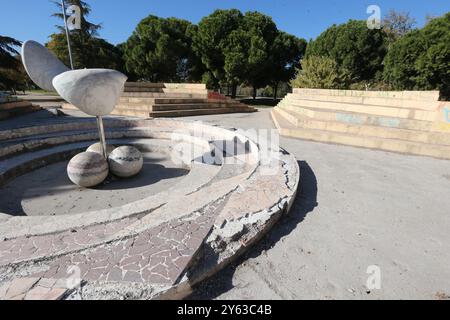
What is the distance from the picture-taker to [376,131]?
7672 millimetres

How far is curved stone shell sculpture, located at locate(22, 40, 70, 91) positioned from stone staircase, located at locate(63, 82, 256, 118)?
7.95m

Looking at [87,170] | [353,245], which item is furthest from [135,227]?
[87,170]

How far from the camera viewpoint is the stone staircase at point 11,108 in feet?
41.5

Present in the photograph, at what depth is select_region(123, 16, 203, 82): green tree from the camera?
29.0 metres

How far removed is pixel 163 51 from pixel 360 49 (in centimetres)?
2309

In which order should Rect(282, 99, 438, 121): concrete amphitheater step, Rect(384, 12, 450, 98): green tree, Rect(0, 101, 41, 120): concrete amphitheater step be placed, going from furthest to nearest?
Rect(384, 12, 450, 98): green tree
Rect(0, 101, 41, 120): concrete amphitheater step
Rect(282, 99, 438, 121): concrete amphitheater step

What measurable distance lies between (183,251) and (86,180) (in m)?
4.09

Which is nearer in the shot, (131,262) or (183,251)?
(131,262)

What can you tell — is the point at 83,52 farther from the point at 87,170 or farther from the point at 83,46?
the point at 87,170

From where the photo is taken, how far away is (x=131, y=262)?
2262mm

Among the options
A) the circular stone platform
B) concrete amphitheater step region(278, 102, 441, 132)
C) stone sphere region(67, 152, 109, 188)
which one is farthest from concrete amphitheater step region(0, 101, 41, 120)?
concrete amphitheater step region(278, 102, 441, 132)

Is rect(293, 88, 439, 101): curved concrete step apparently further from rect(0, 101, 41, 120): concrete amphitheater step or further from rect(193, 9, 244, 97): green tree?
rect(0, 101, 41, 120): concrete amphitheater step
